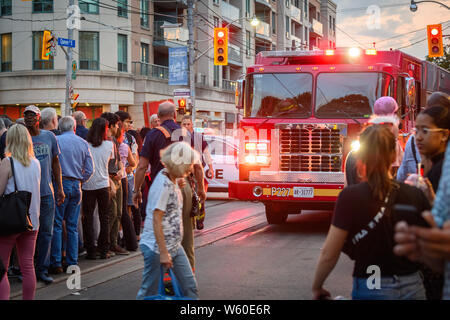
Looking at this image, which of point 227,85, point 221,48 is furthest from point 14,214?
point 227,85

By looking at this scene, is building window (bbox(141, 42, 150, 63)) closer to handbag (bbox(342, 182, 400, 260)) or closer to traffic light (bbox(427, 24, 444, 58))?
traffic light (bbox(427, 24, 444, 58))

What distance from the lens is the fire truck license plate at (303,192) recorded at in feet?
35.4

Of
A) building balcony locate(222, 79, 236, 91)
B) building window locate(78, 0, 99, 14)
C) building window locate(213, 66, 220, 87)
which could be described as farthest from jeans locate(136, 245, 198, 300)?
building balcony locate(222, 79, 236, 91)

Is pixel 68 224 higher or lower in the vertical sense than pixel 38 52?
lower

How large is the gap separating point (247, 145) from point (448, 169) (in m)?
8.68

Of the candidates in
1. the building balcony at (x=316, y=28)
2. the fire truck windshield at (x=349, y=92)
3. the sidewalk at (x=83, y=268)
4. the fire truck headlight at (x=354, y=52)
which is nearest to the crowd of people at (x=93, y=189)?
the sidewalk at (x=83, y=268)

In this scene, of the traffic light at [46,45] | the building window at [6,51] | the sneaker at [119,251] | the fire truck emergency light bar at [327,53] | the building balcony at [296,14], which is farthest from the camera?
the building balcony at [296,14]

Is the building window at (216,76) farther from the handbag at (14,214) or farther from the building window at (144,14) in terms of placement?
the handbag at (14,214)

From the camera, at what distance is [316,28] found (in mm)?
69500

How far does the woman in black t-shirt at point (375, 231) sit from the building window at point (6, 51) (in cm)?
3566

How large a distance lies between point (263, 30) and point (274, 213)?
43.6 metres

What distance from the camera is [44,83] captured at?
117ft

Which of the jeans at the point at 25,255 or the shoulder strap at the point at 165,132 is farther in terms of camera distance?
the shoulder strap at the point at 165,132

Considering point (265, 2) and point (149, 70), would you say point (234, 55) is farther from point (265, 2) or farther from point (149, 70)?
point (149, 70)
